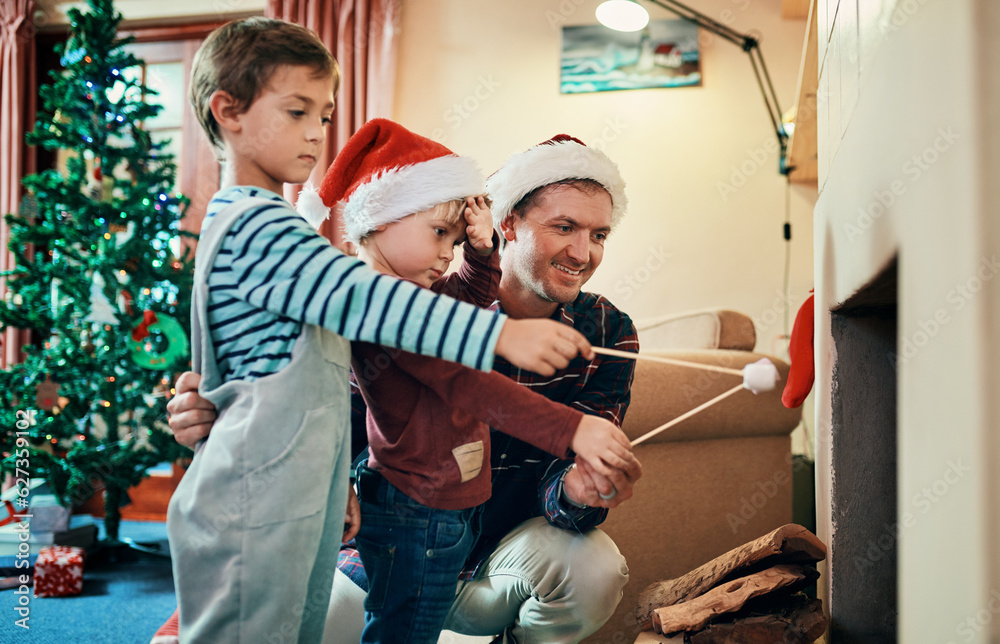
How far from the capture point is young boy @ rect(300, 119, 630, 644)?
95 centimetres

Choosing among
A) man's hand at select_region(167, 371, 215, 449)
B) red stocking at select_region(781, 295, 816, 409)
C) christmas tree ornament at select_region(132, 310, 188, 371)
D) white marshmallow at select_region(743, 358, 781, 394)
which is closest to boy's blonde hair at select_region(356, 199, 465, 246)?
man's hand at select_region(167, 371, 215, 449)

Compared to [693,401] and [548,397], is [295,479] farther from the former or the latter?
[693,401]

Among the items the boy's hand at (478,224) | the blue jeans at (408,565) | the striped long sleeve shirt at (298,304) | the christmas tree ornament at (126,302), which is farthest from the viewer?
the christmas tree ornament at (126,302)

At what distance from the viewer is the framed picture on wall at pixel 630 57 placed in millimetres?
3316

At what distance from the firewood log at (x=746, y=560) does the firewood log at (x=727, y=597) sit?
24mm

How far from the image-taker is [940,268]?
2.11 ft

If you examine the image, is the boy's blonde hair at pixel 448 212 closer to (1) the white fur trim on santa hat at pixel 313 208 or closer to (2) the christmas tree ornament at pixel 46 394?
(1) the white fur trim on santa hat at pixel 313 208

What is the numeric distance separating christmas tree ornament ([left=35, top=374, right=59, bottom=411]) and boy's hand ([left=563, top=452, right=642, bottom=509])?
2.31 m

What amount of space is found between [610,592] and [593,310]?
54 cm

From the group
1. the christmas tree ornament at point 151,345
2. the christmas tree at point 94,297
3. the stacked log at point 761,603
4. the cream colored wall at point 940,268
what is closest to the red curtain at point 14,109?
the christmas tree at point 94,297

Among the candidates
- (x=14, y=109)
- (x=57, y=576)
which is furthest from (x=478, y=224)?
(x=14, y=109)

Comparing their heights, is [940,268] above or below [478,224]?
below

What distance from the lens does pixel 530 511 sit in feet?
4.57

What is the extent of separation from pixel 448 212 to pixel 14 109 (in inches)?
137
